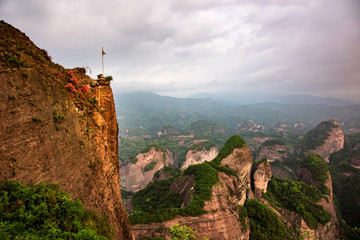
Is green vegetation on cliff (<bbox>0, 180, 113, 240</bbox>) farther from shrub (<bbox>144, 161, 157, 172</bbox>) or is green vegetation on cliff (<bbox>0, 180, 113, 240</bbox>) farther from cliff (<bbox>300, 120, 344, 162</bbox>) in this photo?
cliff (<bbox>300, 120, 344, 162</bbox>)

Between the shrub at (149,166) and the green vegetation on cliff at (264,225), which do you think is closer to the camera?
the green vegetation on cliff at (264,225)

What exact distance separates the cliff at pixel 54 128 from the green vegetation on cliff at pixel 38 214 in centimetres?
71

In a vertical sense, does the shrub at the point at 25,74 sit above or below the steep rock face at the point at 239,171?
above

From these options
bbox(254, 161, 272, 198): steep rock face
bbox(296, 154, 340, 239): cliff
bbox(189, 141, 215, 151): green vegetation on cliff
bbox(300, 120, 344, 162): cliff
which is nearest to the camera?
bbox(296, 154, 340, 239): cliff

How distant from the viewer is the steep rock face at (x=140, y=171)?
59.6 metres

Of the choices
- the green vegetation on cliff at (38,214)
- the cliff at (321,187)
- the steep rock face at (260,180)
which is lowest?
the cliff at (321,187)

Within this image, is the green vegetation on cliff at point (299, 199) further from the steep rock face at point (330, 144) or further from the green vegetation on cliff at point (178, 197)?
the steep rock face at point (330, 144)

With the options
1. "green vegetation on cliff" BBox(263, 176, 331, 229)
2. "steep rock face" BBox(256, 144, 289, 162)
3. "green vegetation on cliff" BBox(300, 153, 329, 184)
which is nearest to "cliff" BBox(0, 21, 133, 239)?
"green vegetation on cliff" BBox(263, 176, 331, 229)

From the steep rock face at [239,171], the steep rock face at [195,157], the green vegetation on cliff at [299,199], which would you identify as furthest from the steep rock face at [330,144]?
the steep rock face at [239,171]

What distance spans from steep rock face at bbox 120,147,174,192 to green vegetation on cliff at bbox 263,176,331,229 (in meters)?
44.2

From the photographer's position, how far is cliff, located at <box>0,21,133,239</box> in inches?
258

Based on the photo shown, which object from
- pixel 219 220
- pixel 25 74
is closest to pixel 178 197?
pixel 219 220

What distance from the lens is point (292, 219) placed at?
27219 mm

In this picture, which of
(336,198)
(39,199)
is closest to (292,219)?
(336,198)
